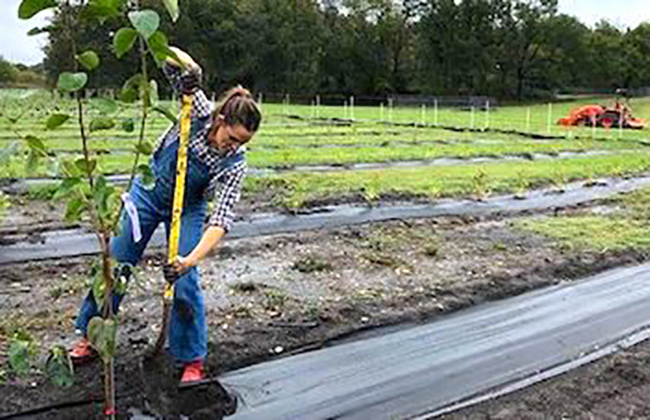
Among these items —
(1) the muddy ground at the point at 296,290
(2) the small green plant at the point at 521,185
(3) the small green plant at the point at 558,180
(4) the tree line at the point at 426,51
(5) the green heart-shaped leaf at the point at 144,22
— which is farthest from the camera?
(4) the tree line at the point at 426,51

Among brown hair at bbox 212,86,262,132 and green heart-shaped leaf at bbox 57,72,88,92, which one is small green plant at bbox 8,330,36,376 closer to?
green heart-shaped leaf at bbox 57,72,88,92

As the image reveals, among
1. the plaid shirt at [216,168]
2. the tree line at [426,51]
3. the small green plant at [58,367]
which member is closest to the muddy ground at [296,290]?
the small green plant at [58,367]

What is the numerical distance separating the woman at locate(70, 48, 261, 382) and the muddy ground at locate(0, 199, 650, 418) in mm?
224

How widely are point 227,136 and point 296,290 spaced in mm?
2146

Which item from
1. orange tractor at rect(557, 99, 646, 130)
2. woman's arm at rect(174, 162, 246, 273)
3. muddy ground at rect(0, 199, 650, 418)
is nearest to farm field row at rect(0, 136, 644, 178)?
muddy ground at rect(0, 199, 650, 418)

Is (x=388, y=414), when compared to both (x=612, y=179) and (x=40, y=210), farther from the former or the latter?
(x=612, y=179)

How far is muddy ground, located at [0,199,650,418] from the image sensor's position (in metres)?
3.38

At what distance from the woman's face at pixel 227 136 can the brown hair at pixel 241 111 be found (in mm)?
21

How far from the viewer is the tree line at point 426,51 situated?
48.9m

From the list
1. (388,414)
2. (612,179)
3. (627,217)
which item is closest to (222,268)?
(388,414)

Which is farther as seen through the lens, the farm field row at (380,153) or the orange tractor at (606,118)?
the orange tractor at (606,118)

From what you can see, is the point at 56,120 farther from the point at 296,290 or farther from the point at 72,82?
the point at 296,290

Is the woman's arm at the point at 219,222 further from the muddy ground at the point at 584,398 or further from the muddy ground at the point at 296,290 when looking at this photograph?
the muddy ground at the point at 584,398

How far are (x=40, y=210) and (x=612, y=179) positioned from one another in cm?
881
